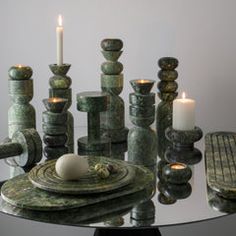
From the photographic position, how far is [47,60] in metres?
1.51

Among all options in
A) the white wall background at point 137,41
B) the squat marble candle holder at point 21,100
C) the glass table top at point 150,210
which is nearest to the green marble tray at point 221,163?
the glass table top at point 150,210

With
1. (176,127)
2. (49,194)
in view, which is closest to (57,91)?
(176,127)

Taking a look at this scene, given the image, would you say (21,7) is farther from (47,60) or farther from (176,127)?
(176,127)

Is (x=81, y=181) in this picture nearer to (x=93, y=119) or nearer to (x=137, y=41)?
(x=93, y=119)

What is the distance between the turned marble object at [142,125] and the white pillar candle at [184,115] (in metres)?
0.08

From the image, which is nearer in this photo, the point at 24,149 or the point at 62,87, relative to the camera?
the point at 24,149

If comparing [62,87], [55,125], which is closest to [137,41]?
[62,87]

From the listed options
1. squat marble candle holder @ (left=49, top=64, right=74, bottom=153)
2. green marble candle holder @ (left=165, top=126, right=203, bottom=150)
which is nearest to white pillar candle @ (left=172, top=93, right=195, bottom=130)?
green marble candle holder @ (left=165, top=126, right=203, bottom=150)

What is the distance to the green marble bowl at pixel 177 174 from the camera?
3.11 feet

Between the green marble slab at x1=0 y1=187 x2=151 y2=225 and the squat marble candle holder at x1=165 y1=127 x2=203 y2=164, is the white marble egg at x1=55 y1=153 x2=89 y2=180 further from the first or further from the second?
the squat marble candle holder at x1=165 y1=127 x2=203 y2=164

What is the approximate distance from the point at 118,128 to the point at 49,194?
399 mm

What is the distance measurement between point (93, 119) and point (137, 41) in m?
0.38

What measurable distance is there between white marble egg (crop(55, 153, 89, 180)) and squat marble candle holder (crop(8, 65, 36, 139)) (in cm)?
31

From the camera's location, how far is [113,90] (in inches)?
49.0
